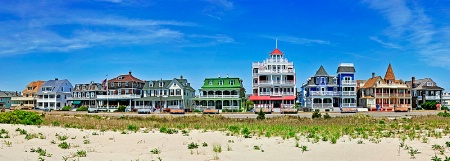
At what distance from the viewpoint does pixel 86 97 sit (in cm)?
9012

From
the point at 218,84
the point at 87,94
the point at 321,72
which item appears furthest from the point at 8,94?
the point at 321,72

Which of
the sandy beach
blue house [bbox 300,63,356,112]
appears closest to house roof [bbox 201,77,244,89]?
blue house [bbox 300,63,356,112]

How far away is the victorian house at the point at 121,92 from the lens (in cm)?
8269

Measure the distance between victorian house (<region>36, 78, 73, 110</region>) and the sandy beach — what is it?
80.9 m

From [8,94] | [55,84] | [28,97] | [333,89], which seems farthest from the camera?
[8,94]

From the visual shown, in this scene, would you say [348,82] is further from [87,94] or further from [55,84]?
[55,84]

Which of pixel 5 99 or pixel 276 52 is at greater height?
pixel 276 52

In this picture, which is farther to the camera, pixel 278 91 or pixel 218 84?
pixel 218 84

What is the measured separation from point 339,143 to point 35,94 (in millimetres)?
101783

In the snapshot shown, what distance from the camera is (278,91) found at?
232ft

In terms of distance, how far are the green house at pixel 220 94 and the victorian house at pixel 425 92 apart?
128ft

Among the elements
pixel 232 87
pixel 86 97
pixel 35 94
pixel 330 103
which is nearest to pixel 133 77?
pixel 86 97

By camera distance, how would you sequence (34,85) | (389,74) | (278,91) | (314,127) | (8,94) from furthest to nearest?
(8,94)
(34,85)
(389,74)
(278,91)
(314,127)

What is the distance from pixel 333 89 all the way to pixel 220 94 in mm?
21053
